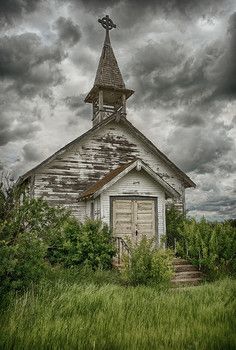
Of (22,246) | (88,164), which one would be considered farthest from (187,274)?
(22,246)

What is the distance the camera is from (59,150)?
642 inches

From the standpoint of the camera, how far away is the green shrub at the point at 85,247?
42.7 feet

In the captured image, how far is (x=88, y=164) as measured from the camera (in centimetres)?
1741

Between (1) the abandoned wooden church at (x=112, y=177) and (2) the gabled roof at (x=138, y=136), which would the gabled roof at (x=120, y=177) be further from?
(2) the gabled roof at (x=138, y=136)

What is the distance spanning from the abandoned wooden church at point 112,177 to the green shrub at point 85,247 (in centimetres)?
130

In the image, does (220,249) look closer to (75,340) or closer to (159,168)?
(159,168)

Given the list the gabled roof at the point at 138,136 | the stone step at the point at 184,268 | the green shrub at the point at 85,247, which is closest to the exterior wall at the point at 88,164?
the gabled roof at the point at 138,136

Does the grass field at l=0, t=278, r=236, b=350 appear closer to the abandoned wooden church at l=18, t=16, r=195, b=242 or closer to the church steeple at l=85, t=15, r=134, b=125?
the abandoned wooden church at l=18, t=16, r=195, b=242

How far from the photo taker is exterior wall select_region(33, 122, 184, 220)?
53.9 ft

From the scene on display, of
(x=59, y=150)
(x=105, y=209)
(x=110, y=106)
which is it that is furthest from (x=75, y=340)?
(x=110, y=106)

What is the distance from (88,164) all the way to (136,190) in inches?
120

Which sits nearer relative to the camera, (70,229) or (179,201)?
(70,229)

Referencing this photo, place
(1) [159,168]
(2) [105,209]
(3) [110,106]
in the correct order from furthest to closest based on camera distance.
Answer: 1. (3) [110,106]
2. (1) [159,168]
3. (2) [105,209]

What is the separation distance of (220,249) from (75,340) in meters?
9.75
